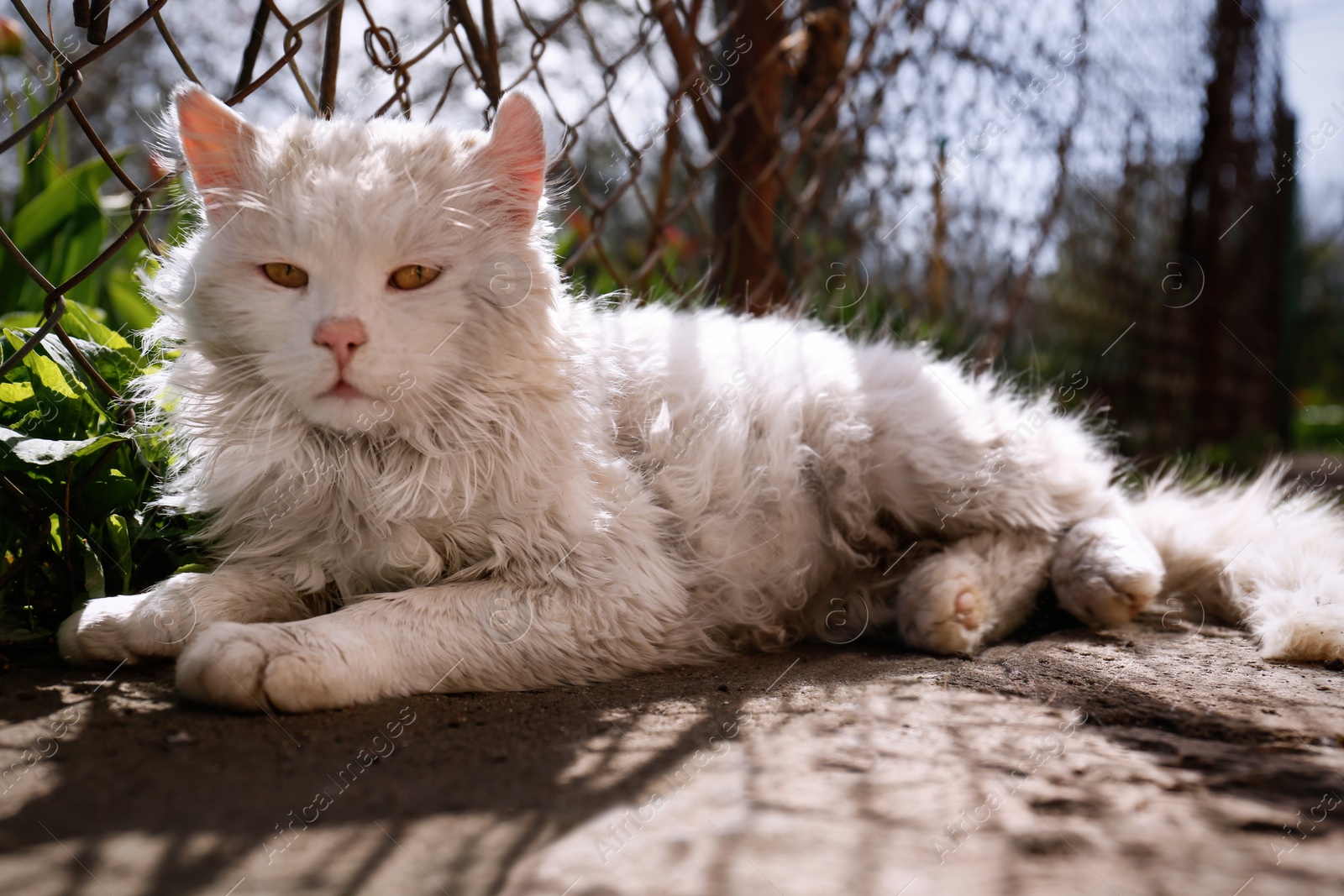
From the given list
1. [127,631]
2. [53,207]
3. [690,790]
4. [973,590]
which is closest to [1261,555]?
[973,590]

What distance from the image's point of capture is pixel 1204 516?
2.38m

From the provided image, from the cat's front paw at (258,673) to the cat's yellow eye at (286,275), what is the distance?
0.60 meters

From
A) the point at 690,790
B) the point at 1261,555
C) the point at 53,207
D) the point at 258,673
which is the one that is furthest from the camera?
the point at 53,207

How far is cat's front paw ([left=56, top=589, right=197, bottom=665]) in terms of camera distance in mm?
1522

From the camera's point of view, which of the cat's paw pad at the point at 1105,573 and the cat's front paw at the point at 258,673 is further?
the cat's paw pad at the point at 1105,573

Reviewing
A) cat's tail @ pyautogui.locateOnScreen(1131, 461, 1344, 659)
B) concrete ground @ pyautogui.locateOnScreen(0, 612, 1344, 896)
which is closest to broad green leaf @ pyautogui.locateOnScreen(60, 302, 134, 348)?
concrete ground @ pyautogui.locateOnScreen(0, 612, 1344, 896)

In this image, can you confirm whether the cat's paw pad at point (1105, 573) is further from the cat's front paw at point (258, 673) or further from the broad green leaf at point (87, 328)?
the broad green leaf at point (87, 328)

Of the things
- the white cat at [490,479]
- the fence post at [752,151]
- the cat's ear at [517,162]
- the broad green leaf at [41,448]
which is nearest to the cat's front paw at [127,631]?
the white cat at [490,479]

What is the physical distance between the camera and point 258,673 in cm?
133

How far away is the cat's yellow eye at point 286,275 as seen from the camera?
1562 millimetres

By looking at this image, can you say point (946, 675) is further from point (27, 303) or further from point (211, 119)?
point (27, 303)

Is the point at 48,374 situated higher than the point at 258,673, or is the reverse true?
the point at 48,374

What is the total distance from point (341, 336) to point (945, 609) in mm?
1351

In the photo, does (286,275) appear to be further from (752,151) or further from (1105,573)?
(752,151)
